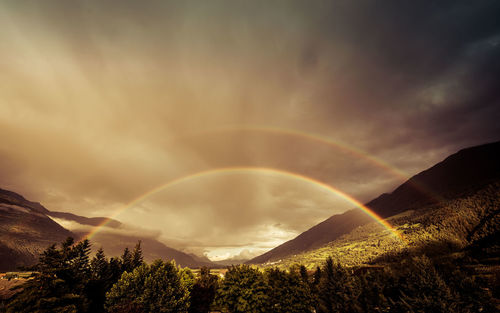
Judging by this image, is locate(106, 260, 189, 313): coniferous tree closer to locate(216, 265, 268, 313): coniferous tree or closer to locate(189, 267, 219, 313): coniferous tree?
locate(216, 265, 268, 313): coniferous tree

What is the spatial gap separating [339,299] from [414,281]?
93.3 feet

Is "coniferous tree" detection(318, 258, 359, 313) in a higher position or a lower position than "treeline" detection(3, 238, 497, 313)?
lower

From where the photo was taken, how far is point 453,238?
7741 inches

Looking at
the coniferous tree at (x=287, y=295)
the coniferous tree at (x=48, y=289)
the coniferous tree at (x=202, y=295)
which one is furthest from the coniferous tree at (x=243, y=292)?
the coniferous tree at (x=48, y=289)

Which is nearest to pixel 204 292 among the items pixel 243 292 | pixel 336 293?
pixel 243 292

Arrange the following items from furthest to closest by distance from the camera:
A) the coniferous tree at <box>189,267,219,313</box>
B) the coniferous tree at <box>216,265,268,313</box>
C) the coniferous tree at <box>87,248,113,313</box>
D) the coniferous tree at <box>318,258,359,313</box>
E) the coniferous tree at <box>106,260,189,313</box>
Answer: the coniferous tree at <box>318,258,359,313</box>
the coniferous tree at <box>189,267,219,313</box>
the coniferous tree at <box>87,248,113,313</box>
the coniferous tree at <box>216,265,268,313</box>
the coniferous tree at <box>106,260,189,313</box>

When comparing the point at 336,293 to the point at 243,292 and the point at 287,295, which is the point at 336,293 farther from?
the point at 243,292

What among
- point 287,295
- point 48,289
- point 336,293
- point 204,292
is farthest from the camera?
point 336,293

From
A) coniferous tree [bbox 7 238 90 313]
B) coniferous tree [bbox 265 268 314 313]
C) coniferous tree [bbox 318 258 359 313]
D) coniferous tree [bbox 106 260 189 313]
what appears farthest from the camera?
coniferous tree [bbox 318 258 359 313]

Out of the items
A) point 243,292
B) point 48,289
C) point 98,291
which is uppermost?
point 48,289

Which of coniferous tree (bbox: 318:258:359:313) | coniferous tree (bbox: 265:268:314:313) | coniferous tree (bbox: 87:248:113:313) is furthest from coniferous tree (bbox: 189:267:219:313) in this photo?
coniferous tree (bbox: 318:258:359:313)

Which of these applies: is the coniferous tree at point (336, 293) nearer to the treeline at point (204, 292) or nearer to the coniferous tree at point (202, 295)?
the treeline at point (204, 292)

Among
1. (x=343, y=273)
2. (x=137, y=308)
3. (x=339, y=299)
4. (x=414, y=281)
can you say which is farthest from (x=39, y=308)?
(x=343, y=273)

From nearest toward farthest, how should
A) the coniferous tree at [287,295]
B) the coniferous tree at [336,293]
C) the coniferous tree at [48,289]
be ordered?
the coniferous tree at [48,289]
the coniferous tree at [287,295]
the coniferous tree at [336,293]
